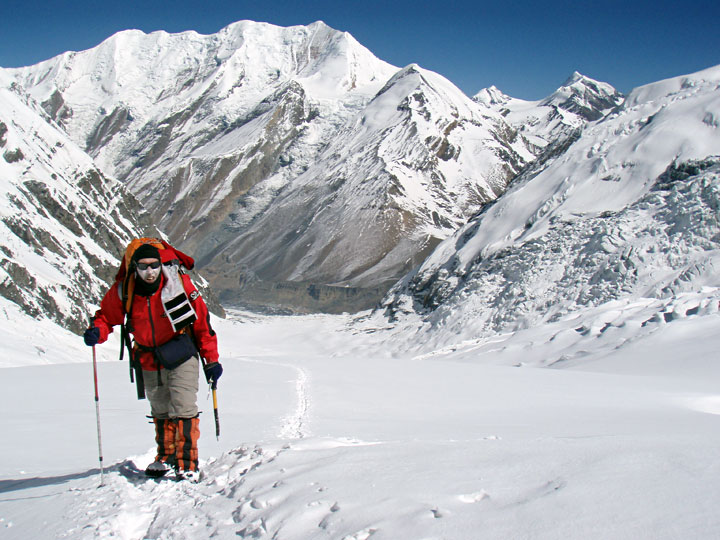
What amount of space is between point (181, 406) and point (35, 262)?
6022 centimetres

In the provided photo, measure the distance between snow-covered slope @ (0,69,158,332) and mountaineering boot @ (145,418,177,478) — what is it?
1848 inches

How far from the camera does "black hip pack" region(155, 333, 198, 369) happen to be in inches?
216

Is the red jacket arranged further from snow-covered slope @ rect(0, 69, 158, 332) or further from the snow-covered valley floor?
snow-covered slope @ rect(0, 69, 158, 332)

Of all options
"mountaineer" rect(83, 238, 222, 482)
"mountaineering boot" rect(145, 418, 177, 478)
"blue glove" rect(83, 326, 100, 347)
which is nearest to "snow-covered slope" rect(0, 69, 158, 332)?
"blue glove" rect(83, 326, 100, 347)

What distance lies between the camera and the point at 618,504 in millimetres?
3275

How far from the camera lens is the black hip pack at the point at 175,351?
5484mm

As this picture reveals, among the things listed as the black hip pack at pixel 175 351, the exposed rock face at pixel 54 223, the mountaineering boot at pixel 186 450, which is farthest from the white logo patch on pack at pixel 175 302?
the exposed rock face at pixel 54 223

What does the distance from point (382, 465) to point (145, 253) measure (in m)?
2.78

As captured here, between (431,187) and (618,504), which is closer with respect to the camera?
(618,504)

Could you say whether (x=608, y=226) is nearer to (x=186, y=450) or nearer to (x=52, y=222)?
(x=186, y=450)

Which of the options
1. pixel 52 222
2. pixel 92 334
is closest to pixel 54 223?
pixel 52 222

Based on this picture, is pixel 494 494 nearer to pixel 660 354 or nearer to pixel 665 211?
pixel 660 354

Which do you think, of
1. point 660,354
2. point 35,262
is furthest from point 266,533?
point 35,262

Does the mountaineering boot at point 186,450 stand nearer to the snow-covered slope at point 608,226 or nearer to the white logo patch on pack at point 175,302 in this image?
the white logo patch on pack at point 175,302
